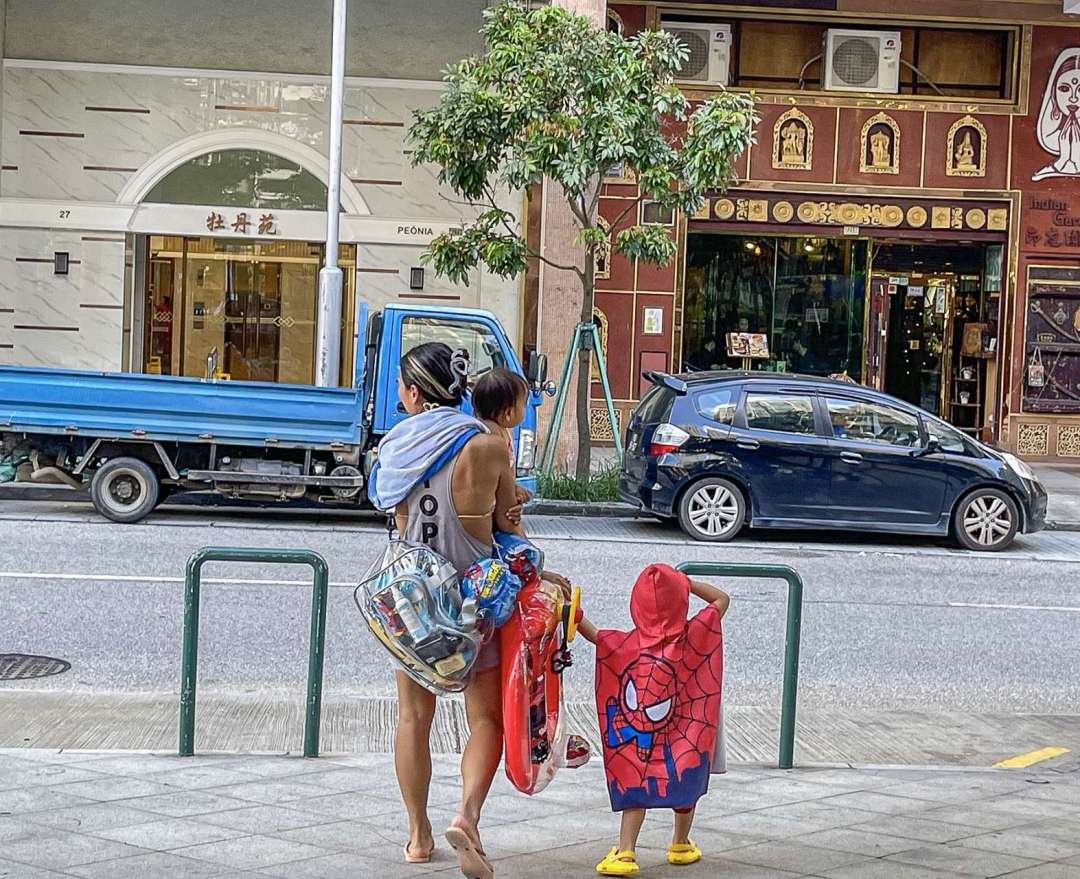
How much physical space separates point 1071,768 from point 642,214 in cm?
1585

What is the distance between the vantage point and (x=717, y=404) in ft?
49.6

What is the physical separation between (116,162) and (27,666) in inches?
630

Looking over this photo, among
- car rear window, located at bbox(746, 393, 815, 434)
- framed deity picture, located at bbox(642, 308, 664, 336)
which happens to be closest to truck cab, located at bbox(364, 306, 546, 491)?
car rear window, located at bbox(746, 393, 815, 434)

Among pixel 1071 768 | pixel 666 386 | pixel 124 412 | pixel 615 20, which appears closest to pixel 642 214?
pixel 615 20

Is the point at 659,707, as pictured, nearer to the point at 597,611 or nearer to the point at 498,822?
the point at 498,822

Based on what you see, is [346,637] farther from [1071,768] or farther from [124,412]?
[124,412]

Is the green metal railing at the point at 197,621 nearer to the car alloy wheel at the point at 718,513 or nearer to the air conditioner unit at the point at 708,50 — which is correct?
the car alloy wheel at the point at 718,513

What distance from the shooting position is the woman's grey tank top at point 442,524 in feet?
16.5

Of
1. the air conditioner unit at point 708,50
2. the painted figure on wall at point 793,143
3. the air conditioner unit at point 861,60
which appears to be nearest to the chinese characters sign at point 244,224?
the air conditioner unit at point 708,50

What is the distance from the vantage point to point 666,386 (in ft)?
51.0

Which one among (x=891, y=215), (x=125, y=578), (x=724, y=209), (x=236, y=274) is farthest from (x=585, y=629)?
(x=236, y=274)

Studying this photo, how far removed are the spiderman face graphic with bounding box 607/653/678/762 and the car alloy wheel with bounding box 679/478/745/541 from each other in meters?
9.71

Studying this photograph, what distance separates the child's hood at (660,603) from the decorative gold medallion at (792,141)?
17.9 m

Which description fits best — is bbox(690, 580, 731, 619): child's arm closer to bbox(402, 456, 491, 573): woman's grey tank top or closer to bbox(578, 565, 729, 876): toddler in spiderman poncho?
bbox(578, 565, 729, 876): toddler in spiderman poncho
